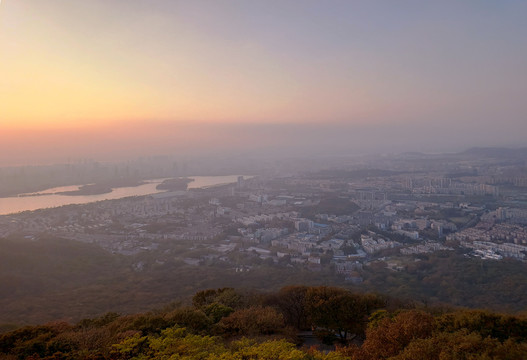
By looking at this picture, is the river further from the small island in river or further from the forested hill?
the forested hill

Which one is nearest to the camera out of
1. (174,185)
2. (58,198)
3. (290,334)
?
(290,334)

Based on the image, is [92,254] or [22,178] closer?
[92,254]

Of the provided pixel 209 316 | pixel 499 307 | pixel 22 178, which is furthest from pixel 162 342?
pixel 22 178

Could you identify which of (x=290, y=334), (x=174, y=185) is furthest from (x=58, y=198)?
(x=290, y=334)

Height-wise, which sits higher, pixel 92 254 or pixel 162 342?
pixel 162 342

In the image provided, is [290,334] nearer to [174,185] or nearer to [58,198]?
[58,198]

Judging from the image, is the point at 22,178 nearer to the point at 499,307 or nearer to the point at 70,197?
the point at 70,197

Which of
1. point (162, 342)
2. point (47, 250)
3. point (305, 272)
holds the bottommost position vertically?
point (305, 272)

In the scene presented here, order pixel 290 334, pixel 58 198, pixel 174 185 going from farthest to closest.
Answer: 1. pixel 174 185
2. pixel 58 198
3. pixel 290 334

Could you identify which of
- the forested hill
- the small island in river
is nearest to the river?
the small island in river
